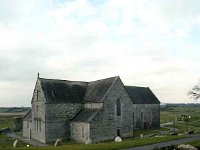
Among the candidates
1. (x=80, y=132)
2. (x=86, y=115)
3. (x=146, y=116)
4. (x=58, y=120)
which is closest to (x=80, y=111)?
(x=86, y=115)

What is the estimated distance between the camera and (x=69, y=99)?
5531cm

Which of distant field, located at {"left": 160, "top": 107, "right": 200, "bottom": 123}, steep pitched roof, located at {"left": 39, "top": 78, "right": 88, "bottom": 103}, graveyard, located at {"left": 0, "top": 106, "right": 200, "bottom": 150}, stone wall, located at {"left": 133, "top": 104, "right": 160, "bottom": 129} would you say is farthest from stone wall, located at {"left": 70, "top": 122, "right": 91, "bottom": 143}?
distant field, located at {"left": 160, "top": 107, "right": 200, "bottom": 123}

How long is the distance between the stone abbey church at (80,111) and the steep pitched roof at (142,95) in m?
13.1

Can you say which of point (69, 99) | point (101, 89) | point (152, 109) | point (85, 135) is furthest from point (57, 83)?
point (152, 109)

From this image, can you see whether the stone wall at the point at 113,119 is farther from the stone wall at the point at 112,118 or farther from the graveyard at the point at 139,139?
the graveyard at the point at 139,139

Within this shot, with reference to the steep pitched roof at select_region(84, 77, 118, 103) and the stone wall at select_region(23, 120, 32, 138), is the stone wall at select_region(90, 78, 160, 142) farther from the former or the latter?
the stone wall at select_region(23, 120, 32, 138)

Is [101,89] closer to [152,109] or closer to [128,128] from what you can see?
[128,128]

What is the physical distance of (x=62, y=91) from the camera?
5569cm

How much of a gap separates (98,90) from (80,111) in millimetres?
5084

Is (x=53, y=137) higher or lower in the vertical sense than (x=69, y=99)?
lower

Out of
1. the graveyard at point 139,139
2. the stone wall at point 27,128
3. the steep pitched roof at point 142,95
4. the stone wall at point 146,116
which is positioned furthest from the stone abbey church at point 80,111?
the steep pitched roof at point 142,95

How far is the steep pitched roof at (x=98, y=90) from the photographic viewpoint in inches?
2079

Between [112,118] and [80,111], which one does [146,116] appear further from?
[80,111]

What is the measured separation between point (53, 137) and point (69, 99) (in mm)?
7207
